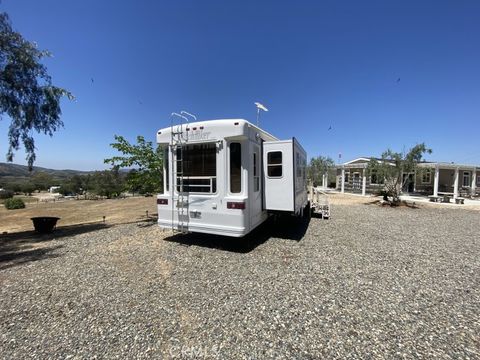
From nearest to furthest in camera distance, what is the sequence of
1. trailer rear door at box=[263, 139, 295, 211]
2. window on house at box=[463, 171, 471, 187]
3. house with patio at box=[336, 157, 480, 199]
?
trailer rear door at box=[263, 139, 295, 211] → house with patio at box=[336, 157, 480, 199] → window on house at box=[463, 171, 471, 187]

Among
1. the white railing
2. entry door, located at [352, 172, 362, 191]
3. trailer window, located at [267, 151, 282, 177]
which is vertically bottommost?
entry door, located at [352, 172, 362, 191]

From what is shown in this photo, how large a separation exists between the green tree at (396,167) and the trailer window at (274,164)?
42.5ft

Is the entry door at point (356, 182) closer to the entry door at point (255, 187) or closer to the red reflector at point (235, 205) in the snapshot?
the entry door at point (255, 187)

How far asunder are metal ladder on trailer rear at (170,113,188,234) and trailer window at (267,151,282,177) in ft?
7.35

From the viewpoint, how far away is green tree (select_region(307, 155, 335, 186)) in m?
34.8

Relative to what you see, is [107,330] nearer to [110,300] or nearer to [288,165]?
[110,300]

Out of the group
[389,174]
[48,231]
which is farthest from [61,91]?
[389,174]

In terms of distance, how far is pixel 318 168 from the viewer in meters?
36.8

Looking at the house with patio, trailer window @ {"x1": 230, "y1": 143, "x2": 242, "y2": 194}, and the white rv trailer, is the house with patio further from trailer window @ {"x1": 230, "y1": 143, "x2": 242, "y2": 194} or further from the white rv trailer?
trailer window @ {"x1": 230, "y1": 143, "x2": 242, "y2": 194}

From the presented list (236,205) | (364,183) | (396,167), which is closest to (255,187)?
(236,205)

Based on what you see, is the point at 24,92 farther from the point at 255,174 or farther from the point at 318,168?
the point at 318,168

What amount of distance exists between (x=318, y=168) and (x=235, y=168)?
33744 millimetres

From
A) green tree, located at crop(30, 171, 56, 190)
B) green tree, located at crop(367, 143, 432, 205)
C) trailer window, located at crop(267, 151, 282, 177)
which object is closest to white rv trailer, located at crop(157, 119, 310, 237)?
trailer window, located at crop(267, 151, 282, 177)

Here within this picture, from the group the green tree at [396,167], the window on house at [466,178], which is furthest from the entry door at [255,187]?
the window on house at [466,178]
